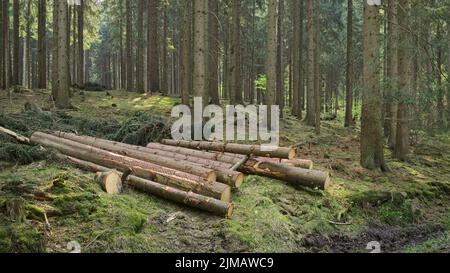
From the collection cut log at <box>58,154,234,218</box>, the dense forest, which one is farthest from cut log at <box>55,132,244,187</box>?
cut log at <box>58,154,234,218</box>

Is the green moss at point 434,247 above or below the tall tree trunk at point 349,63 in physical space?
below

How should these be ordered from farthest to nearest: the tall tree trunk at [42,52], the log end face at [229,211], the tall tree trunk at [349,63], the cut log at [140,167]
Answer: the tall tree trunk at [42,52]
the tall tree trunk at [349,63]
the cut log at [140,167]
the log end face at [229,211]

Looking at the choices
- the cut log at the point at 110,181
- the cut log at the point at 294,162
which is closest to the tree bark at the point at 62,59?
the cut log at the point at 110,181

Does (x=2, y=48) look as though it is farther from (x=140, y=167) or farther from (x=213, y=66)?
(x=140, y=167)

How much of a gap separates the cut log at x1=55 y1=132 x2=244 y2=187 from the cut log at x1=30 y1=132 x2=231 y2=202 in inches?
14.7

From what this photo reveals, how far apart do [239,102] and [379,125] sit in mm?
10482

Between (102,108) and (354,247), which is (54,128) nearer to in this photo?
(102,108)

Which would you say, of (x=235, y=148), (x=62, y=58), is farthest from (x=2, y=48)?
(x=235, y=148)

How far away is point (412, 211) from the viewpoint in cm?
928

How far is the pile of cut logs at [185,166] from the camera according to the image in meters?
7.54

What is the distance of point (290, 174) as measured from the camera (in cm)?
933

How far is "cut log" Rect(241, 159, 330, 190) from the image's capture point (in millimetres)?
9164

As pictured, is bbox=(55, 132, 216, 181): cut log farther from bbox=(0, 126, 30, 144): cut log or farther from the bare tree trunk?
the bare tree trunk

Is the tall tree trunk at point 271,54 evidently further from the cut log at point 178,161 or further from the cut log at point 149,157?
the cut log at point 149,157
